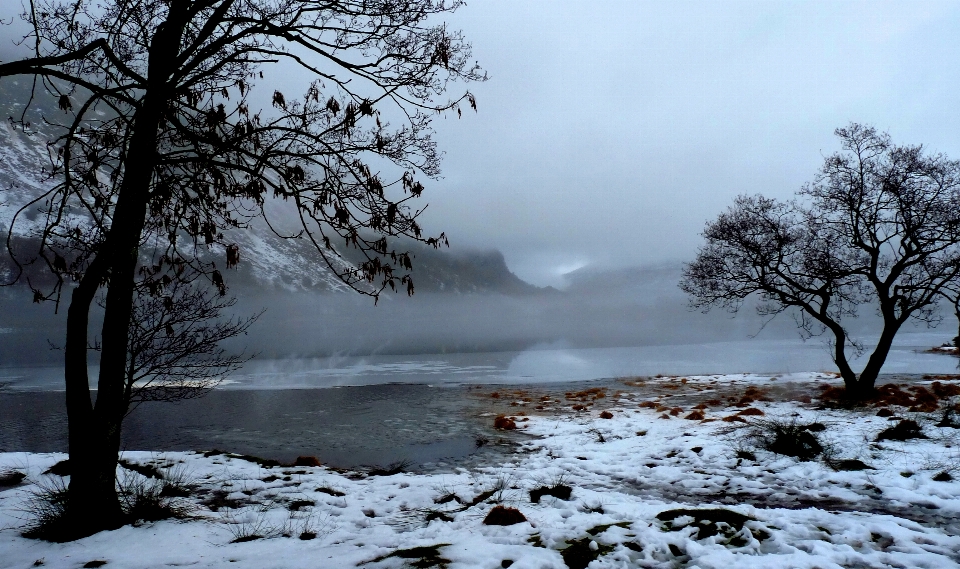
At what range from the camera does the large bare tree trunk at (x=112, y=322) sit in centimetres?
670

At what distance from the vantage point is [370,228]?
6.35 metres

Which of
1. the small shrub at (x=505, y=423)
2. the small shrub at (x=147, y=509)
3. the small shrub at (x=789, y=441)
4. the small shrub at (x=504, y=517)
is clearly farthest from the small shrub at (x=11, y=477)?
the small shrub at (x=789, y=441)

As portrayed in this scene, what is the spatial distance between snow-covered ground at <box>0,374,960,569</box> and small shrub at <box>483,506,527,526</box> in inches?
5.9

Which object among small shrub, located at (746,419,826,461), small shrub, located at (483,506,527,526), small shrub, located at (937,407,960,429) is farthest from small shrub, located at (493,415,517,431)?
small shrub, located at (937,407,960,429)

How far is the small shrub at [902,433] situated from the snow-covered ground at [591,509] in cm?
24

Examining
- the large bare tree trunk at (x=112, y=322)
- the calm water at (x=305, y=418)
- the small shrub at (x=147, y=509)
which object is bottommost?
the calm water at (x=305, y=418)

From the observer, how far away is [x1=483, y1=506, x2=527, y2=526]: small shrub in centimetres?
715

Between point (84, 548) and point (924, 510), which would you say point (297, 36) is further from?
point (924, 510)

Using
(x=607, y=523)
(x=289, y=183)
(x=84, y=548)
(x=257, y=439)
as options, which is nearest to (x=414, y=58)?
(x=289, y=183)

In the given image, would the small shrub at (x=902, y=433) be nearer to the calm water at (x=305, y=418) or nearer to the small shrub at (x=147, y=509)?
the calm water at (x=305, y=418)

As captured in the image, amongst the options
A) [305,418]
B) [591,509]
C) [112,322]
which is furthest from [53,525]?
[305,418]

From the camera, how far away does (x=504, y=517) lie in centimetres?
722

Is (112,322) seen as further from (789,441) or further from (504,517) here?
(789,441)

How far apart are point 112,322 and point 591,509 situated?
748cm
